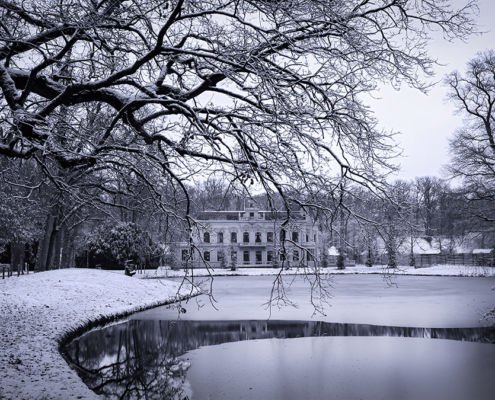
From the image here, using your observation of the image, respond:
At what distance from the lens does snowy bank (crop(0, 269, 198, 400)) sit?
18.1ft

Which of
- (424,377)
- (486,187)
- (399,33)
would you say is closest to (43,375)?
(424,377)

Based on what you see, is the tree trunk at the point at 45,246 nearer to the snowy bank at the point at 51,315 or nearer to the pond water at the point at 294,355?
the snowy bank at the point at 51,315

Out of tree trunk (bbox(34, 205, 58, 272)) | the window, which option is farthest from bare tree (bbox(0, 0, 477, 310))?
the window

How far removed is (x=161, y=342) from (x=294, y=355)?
3.01 m

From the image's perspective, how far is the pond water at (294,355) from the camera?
247 inches

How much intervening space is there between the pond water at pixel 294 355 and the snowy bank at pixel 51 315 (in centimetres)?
61

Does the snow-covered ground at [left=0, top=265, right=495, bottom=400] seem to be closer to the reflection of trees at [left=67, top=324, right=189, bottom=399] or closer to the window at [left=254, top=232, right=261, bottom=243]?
the reflection of trees at [left=67, top=324, right=189, bottom=399]

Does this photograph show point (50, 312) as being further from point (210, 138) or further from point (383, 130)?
point (383, 130)

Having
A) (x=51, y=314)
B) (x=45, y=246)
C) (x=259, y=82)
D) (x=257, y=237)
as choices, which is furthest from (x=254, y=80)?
(x=257, y=237)

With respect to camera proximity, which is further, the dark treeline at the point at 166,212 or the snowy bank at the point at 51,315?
the dark treeline at the point at 166,212

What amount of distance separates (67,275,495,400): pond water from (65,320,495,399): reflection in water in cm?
2

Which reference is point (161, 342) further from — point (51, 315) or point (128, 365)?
point (51, 315)

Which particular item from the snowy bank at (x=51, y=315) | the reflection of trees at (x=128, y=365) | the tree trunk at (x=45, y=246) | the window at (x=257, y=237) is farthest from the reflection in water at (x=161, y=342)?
the window at (x=257, y=237)

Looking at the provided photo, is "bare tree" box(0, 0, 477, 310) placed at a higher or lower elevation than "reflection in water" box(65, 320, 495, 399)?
higher
